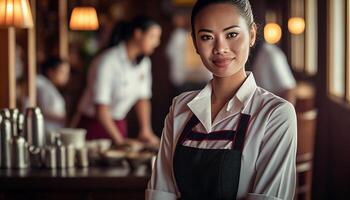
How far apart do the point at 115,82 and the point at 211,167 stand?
3.37m

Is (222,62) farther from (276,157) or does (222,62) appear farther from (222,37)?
(276,157)

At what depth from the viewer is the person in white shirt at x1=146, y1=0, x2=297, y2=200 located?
1847 mm

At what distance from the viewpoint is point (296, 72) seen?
37.2 feet

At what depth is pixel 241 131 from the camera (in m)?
1.87

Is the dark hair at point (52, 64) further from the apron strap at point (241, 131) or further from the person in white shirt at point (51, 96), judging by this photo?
the apron strap at point (241, 131)

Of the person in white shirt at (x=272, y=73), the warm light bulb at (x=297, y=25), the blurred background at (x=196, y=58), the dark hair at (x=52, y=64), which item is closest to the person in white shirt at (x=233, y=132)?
the blurred background at (x=196, y=58)

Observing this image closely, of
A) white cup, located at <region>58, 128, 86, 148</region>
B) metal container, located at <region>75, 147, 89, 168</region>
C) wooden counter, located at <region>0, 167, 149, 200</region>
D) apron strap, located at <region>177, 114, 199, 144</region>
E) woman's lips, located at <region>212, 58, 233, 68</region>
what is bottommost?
wooden counter, located at <region>0, 167, 149, 200</region>

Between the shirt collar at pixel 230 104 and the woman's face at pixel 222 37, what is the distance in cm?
7

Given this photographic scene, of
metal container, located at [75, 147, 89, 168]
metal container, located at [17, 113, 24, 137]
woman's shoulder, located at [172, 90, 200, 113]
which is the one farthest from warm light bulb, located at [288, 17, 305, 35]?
woman's shoulder, located at [172, 90, 200, 113]

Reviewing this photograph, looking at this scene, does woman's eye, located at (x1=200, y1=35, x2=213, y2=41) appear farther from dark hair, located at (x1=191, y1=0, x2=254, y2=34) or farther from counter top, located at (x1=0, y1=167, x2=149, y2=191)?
counter top, located at (x1=0, y1=167, x2=149, y2=191)

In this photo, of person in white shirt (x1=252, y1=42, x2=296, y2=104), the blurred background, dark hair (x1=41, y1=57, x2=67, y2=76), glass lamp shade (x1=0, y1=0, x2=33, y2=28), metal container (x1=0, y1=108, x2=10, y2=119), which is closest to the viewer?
glass lamp shade (x1=0, y1=0, x2=33, y2=28)

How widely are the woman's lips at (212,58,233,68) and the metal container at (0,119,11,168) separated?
2.13 meters

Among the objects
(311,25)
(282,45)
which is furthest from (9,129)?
(282,45)

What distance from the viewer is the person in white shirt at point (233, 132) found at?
Result: 185 cm
